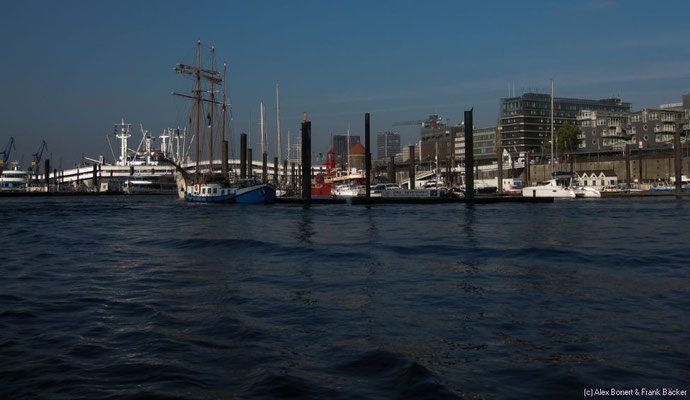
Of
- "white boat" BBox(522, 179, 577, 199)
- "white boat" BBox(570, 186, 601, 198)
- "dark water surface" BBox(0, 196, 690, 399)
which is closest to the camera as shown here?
"dark water surface" BBox(0, 196, 690, 399)

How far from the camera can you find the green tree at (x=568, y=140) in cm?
16438

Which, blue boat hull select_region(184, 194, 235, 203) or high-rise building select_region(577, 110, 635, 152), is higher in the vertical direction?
high-rise building select_region(577, 110, 635, 152)

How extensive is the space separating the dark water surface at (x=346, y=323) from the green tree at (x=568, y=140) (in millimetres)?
150673

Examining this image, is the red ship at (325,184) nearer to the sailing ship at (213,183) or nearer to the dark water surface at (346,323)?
the sailing ship at (213,183)

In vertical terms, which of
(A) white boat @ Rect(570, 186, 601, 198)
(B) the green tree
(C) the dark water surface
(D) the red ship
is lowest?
(C) the dark water surface

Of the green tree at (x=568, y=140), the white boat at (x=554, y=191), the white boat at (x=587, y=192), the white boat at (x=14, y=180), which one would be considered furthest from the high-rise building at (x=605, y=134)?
the white boat at (x=14, y=180)

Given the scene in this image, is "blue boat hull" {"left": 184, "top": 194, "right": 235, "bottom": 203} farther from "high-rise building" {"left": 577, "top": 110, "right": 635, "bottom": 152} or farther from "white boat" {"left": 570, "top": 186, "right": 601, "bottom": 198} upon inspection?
"high-rise building" {"left": 577, "top": 110, "right": 635, "bottom": 152}

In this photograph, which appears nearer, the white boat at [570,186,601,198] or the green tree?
the white boat at [570,186,601,198]

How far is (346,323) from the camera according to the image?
10852 millimetres

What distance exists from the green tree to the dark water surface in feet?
494

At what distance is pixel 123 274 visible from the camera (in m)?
17.3

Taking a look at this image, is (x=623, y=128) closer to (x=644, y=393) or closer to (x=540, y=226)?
(x=540, y=226)

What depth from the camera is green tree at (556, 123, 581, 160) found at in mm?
164375

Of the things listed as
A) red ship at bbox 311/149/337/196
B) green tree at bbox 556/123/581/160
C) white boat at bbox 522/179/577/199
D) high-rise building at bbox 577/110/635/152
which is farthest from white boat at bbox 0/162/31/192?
high-rise building at bbox 577/110/635/152
